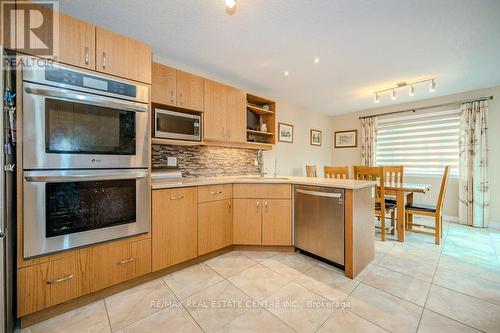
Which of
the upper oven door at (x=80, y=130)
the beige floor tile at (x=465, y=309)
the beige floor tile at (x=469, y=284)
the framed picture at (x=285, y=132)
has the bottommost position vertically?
the beige floor tile at (x=465, y=309)

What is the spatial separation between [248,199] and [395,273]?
166 centimetres

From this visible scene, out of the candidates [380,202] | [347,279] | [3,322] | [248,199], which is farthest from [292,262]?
[3,322]

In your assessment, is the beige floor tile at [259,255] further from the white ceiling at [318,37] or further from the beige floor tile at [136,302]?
the white ceiling at [318,37]

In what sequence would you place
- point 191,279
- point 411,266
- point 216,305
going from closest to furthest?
point 216,305 < point 191,279 < point 411,266

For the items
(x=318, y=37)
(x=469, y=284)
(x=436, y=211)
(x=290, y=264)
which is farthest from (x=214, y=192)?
(x=436, y=211)

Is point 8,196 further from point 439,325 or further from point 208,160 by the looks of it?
point 439,325

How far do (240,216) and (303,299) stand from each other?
1109 millimetres

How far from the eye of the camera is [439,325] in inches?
53.2

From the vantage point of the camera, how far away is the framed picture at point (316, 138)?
4820mm

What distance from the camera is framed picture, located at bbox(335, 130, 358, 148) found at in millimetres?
5031

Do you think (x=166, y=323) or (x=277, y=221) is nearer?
(x=166, y=323)

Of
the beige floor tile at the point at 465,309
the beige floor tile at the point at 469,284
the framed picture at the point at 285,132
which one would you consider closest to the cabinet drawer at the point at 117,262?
the beige floor tile at the point at 465,309

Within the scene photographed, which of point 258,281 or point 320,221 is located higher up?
point 320,221

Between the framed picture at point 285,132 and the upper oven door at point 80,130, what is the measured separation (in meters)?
2.68
